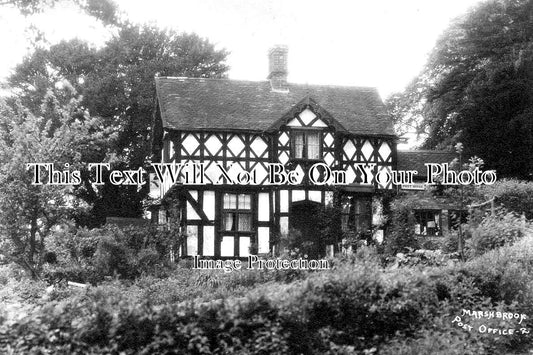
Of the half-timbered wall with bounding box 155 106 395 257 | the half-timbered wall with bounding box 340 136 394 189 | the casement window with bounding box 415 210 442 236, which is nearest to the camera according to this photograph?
the half-timbered wall with bounding box 155 106 395 257

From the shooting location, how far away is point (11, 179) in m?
16.3

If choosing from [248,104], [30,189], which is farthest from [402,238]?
[30,189]

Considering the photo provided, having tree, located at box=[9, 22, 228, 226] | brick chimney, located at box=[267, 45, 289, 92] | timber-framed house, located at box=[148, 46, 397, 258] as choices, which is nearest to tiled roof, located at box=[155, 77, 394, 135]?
timber-framed house, located at box=[148, 46, 397, 258]

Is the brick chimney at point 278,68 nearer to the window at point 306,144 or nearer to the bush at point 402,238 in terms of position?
the window at point 306,144

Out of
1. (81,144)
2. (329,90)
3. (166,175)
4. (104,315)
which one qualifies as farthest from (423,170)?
(104,315)

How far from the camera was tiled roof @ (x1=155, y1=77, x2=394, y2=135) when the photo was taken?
77.4 ft

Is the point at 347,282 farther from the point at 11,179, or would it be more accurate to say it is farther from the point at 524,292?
the point at 11,179

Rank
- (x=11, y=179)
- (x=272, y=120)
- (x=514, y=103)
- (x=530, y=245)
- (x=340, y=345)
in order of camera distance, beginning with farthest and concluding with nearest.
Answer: (x=514, y=103), (x=272, y=120), (x=11, y=179), (x=530, y=245), (x=340, y=345)

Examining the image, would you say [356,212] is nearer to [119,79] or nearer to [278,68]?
[278,68]

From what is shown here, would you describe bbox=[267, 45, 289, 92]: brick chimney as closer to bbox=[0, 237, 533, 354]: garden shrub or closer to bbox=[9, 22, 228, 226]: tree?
bbox=[9, 22, 228, 226]: tree

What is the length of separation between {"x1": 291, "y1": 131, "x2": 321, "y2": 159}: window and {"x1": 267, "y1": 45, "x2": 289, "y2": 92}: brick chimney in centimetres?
344

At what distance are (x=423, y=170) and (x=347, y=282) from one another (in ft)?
57.9

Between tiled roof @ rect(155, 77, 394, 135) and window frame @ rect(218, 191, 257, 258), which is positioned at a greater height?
tiled roof @ rect(155, 77, 394, 135)

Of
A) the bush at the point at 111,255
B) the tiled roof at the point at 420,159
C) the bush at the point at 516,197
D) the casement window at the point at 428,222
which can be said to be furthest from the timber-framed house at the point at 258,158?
the bush at the point at 516,197
